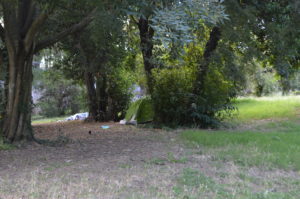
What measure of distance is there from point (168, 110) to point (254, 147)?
4.85 meters

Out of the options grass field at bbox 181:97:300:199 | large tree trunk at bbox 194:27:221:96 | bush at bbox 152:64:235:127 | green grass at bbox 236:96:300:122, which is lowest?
grass field at bbox 181:97:300:199

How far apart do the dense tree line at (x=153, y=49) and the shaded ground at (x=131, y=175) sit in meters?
1.92

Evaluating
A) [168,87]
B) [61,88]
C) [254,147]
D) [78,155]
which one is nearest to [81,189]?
[78,155]

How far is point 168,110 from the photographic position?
1291 centimetres

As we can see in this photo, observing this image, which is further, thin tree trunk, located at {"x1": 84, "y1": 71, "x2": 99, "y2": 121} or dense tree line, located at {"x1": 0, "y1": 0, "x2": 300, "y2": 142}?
thin tree trunk, located at {"x1": 84, "y1": 71, "x2": 99, "y2": 121}

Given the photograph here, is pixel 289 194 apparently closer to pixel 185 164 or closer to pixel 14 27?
pixel 185 164

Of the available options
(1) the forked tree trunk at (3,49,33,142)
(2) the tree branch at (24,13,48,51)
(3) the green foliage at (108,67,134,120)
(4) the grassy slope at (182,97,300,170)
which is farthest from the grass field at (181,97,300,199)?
(3) the green foliage at (108,67,134,120)

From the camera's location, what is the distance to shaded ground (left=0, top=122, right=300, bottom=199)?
504 centimetres

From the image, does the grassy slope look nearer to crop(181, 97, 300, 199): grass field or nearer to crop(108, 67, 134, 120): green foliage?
crop(181, 97, 300, 199): grass field

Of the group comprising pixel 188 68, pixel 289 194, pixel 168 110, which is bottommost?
pixel 289 194

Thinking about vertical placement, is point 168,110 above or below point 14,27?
below

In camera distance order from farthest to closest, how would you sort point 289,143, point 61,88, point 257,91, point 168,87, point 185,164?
point 257,91 < point 61,88 < point 168,87 < point 289,143 < point 185,164

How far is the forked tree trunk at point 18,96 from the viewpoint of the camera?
8.75m

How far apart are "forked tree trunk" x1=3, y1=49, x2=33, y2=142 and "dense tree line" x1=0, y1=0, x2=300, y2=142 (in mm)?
23
